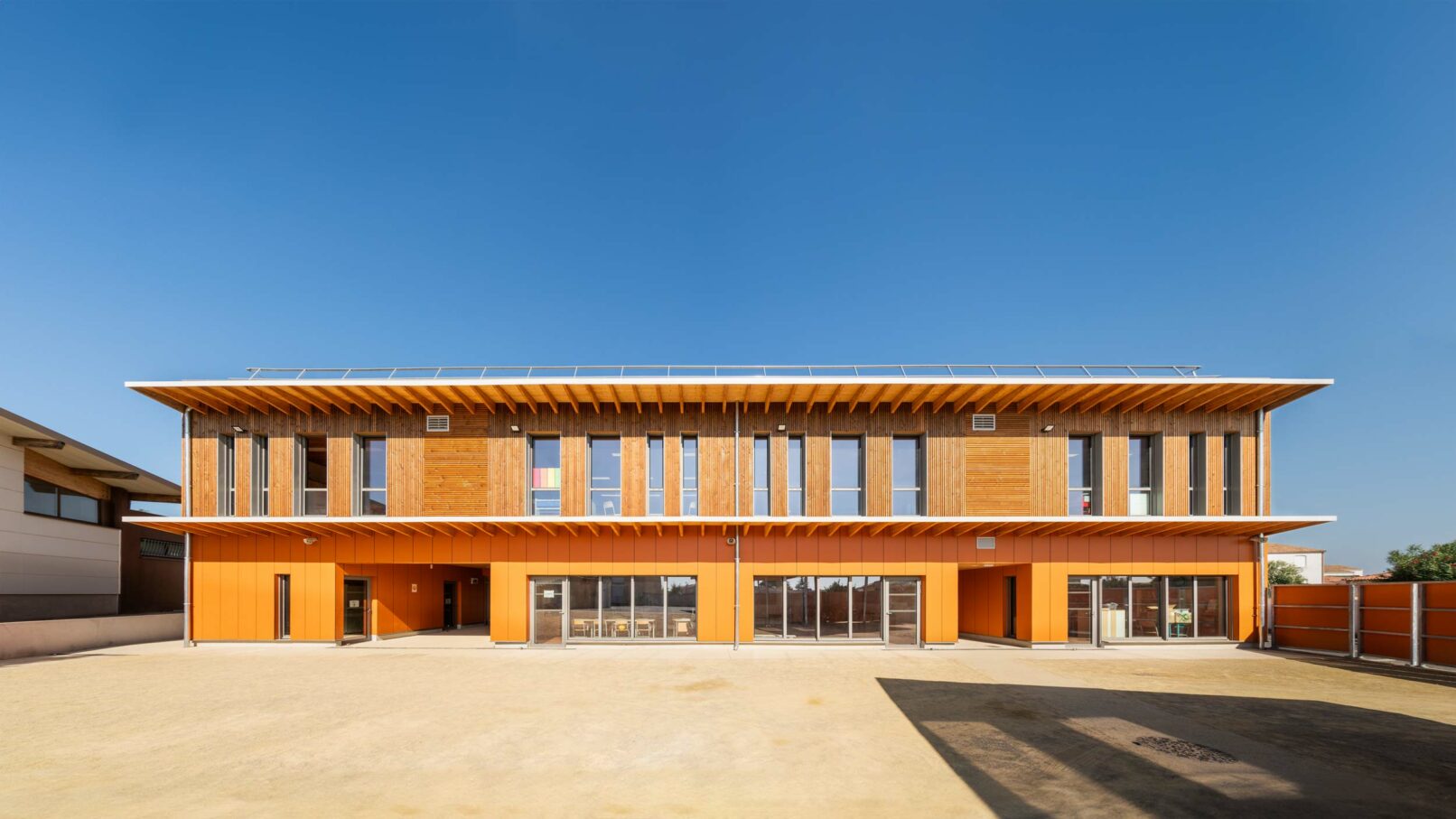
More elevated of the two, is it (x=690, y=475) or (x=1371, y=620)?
(x=690, y=475)

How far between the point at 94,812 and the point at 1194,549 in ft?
75.8

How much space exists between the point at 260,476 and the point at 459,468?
5.87 metres

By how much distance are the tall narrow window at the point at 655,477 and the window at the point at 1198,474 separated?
14.9 meters

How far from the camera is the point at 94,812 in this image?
6730 mm

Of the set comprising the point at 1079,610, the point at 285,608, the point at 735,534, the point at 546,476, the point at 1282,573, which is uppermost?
the point at 546,476

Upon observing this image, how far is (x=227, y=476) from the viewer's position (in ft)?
64.3

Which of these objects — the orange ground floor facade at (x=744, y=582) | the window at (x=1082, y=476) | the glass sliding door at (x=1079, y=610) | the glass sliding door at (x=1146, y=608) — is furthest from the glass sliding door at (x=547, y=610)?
the glass sliding door at (x=1146, y=608)

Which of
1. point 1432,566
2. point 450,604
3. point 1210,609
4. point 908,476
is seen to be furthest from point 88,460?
point 1432,566

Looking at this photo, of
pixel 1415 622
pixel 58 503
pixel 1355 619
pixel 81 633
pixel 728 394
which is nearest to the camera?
pixel 1415 622

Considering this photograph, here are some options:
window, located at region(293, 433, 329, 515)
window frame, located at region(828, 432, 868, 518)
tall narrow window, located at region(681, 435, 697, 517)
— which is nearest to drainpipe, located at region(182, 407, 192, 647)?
window, located at region(293, 433, 329, 515)

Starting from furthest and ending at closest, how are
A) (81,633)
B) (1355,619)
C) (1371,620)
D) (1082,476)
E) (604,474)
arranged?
1. (1082,476)
2. (604,474)
3. (81,633)
4. (1355,619)
5. (1371,620)

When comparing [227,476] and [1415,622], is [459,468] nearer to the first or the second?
[227,476]

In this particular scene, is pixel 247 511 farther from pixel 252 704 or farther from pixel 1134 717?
pixel 1134 717

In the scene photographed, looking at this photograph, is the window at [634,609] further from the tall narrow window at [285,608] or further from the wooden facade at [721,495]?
the tall narrow window at [285,608]
